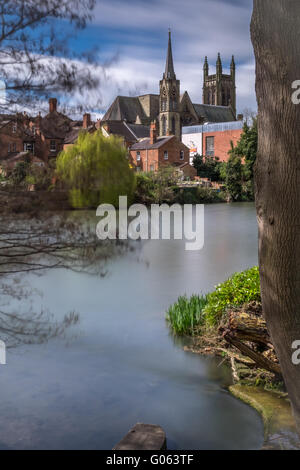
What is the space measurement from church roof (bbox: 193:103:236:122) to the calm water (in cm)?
6474

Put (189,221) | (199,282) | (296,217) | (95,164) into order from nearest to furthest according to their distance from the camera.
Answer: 1. (296,217)
2. (95,164)
3. (199,282)
4. (189,221)

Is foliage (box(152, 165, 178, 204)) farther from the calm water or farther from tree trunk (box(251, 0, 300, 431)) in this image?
tree trunk (box(251, 0, 300, 431))

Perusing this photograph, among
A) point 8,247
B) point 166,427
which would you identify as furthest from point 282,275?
point 166,427

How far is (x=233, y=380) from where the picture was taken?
189 inches

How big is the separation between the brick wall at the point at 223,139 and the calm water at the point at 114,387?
38.1 meters

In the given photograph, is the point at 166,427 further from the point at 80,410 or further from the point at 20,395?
the point at 20,395

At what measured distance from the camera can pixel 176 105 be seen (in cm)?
5875

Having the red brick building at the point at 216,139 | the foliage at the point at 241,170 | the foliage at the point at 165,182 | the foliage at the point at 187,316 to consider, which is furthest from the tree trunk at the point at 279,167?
the red brick building at the point at 216,139

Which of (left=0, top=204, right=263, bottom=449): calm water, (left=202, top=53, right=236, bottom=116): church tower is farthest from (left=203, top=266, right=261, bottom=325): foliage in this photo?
(left=202, top=53, right=236, bottom=116): church tower

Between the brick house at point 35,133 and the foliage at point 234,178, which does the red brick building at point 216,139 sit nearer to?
the foliage at point 234,178

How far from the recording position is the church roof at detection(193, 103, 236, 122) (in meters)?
69.9

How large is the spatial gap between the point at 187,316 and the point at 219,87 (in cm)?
7862

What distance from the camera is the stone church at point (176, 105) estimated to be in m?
55.7
